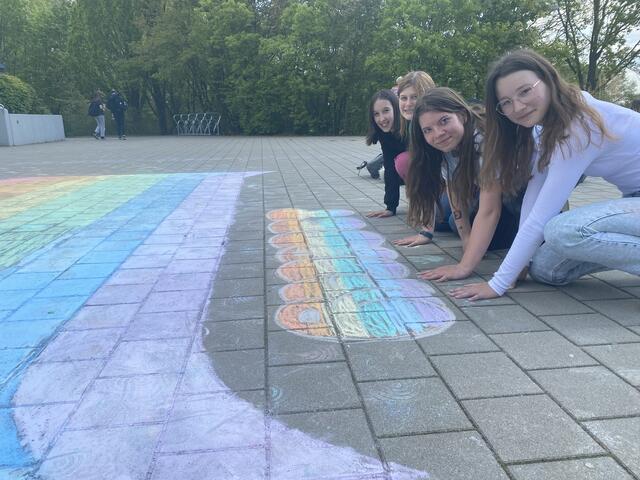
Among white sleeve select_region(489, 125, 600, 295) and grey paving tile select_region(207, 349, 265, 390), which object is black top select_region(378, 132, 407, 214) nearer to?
white sleeve select_region(489, 125, 600, 295)

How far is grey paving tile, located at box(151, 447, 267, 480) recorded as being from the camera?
1.59 metres

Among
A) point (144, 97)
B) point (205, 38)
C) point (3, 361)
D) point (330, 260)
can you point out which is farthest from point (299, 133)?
point (3, 361)

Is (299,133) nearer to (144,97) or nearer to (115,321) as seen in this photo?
(144,97)

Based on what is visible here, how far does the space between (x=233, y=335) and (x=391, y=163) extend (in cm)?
296

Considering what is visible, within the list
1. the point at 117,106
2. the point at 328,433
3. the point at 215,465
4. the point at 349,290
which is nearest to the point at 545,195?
the point at 349,290

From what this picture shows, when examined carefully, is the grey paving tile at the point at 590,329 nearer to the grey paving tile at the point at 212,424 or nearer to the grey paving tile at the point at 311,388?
the grey paving tile at the point at 311,388

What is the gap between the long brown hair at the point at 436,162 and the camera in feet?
10.5

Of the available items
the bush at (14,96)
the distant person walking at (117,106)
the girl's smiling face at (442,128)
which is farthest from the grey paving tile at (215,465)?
the distant person walking at (117,106)

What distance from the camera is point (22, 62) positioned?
27359mm

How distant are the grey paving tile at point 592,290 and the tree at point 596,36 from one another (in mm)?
19952

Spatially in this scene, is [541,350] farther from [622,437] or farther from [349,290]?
[349,290]

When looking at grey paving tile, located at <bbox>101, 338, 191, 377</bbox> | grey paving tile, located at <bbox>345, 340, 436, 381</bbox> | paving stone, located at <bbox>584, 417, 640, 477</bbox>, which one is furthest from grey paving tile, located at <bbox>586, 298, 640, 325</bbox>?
grey paving tile, located at <bbox>101, 338, 191, 377</bbox>

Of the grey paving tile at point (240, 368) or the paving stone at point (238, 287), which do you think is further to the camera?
the paving stone at point (238, 287)

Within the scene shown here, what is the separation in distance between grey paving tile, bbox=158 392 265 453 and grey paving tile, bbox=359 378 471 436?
1.31 feet
